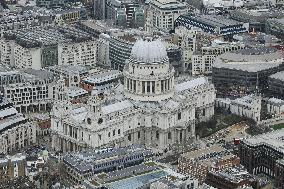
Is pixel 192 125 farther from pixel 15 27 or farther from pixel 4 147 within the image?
pixel 15 27

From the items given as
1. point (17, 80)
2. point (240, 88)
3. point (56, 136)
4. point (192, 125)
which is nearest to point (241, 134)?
point (192, 125)

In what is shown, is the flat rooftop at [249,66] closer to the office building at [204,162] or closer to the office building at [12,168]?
the office building at [204,162]

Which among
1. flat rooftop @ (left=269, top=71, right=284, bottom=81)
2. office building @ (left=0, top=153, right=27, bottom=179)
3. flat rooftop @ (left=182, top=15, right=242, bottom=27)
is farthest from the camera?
flat rooftop @ (left=182, top=15, right=242, bottom=27)

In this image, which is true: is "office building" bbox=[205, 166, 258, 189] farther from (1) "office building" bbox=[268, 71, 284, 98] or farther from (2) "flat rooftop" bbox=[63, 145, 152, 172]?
(1) "office building" bbox=[268, 71, 284, 98]

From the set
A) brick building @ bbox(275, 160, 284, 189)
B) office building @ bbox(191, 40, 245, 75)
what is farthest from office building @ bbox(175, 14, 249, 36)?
brick building @ bbox(275, 160, 284, 189)

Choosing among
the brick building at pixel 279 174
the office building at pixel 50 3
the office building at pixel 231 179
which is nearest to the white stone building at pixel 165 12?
the office building at pixel 50 3

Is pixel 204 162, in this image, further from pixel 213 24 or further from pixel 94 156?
pixel 213 24
